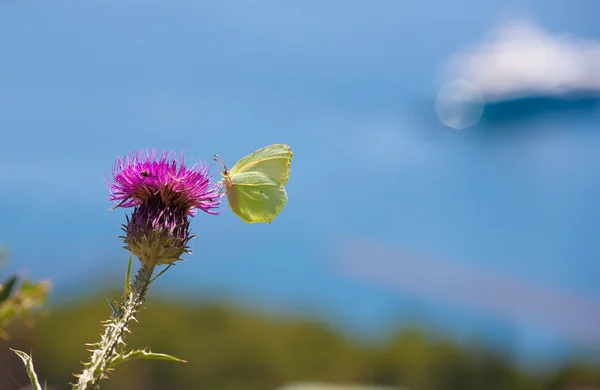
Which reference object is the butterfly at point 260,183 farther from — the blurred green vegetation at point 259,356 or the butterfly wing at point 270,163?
the blurred green vegetation at point 259,356

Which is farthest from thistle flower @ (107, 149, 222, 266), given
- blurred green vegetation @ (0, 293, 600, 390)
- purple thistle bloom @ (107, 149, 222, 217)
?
blurred green vegetation @ (0, 293, 600, 390)

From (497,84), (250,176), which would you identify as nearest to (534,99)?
(497,84)

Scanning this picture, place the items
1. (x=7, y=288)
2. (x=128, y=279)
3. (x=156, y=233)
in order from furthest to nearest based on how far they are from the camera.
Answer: (x=7, y=288)
(x=156, y=233)
(x=128, y=279)

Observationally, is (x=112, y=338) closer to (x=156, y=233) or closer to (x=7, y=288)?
(x=156, y=233)

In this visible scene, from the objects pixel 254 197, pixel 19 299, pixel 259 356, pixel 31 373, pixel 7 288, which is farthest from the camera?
pixel 259 356

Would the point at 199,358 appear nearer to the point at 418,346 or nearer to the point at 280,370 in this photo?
the point at 280,370

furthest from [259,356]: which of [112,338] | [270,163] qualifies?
[112,338]

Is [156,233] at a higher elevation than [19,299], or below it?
higher

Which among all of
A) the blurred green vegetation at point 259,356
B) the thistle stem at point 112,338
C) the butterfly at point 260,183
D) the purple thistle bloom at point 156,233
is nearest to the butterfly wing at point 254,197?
the butterfly at point 260,183
